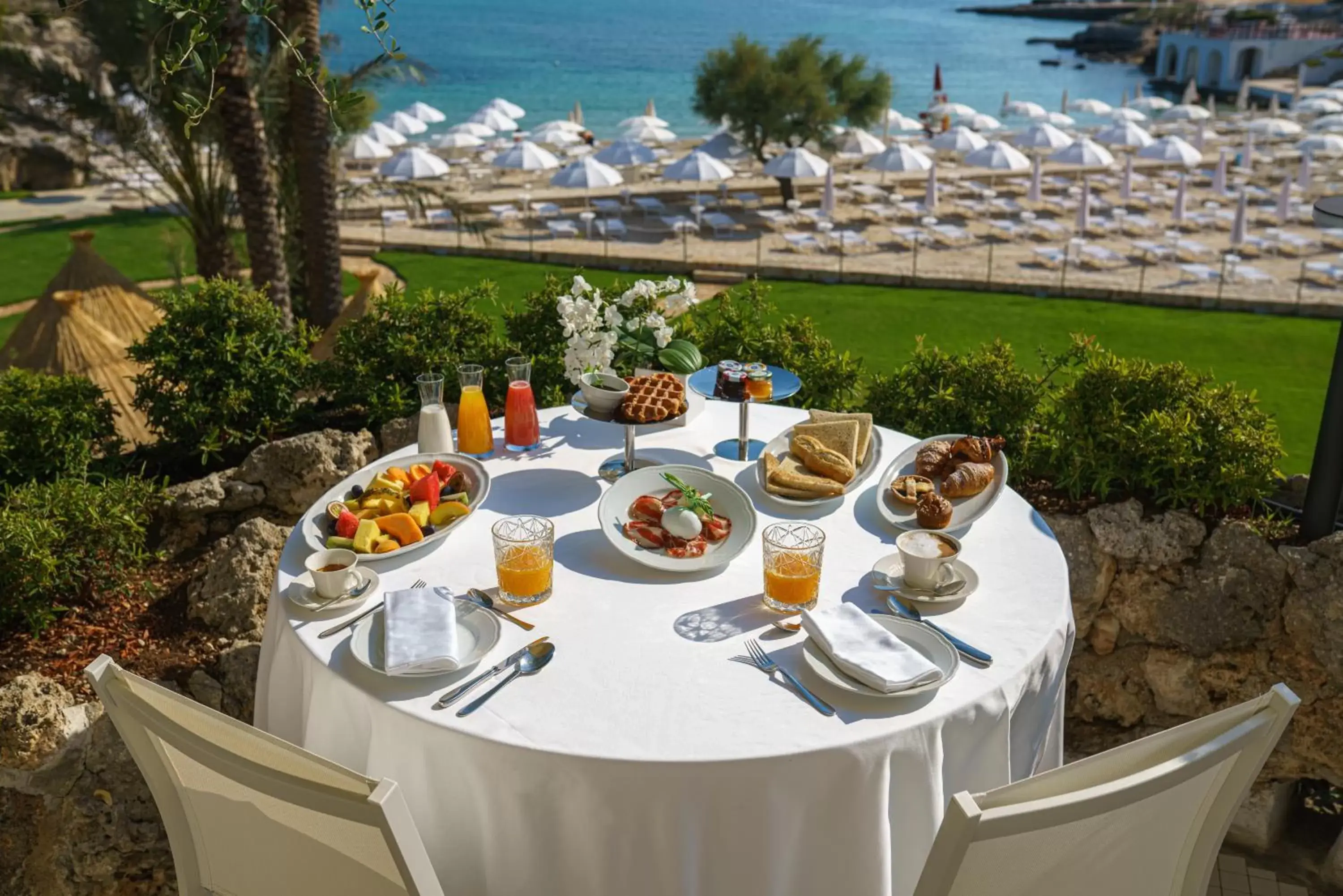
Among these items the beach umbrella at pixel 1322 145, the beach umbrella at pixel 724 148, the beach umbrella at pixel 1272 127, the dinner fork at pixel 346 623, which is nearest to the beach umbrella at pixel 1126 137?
the beach umbrella at pixel 1322 145

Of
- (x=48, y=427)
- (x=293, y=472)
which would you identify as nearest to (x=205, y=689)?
(x=293, y=472)

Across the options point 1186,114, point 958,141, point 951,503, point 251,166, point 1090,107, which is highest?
point 251,166

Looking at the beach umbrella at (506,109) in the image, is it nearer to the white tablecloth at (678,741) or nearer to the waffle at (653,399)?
the waffle at (653,399)

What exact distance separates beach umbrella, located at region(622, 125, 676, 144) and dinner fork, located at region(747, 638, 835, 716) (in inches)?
997

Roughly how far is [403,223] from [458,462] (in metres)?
19.1

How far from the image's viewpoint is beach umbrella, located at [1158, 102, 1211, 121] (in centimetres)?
3061

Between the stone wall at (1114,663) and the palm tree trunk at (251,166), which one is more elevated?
the palm tree trunk at (251,166)

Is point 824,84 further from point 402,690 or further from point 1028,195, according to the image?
point 402,690

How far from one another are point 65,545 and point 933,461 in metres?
3.13

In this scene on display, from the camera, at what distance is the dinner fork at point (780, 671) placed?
2.58 metres

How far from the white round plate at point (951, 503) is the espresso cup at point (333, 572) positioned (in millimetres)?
1600

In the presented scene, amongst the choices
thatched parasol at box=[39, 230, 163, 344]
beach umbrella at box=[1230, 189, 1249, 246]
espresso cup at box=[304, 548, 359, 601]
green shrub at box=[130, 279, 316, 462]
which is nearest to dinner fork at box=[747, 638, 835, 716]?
espresso cup at box=[304, 548, 359, 601]

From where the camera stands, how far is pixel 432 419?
3912 mm

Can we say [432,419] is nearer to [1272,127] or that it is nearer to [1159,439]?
[1159,439]
